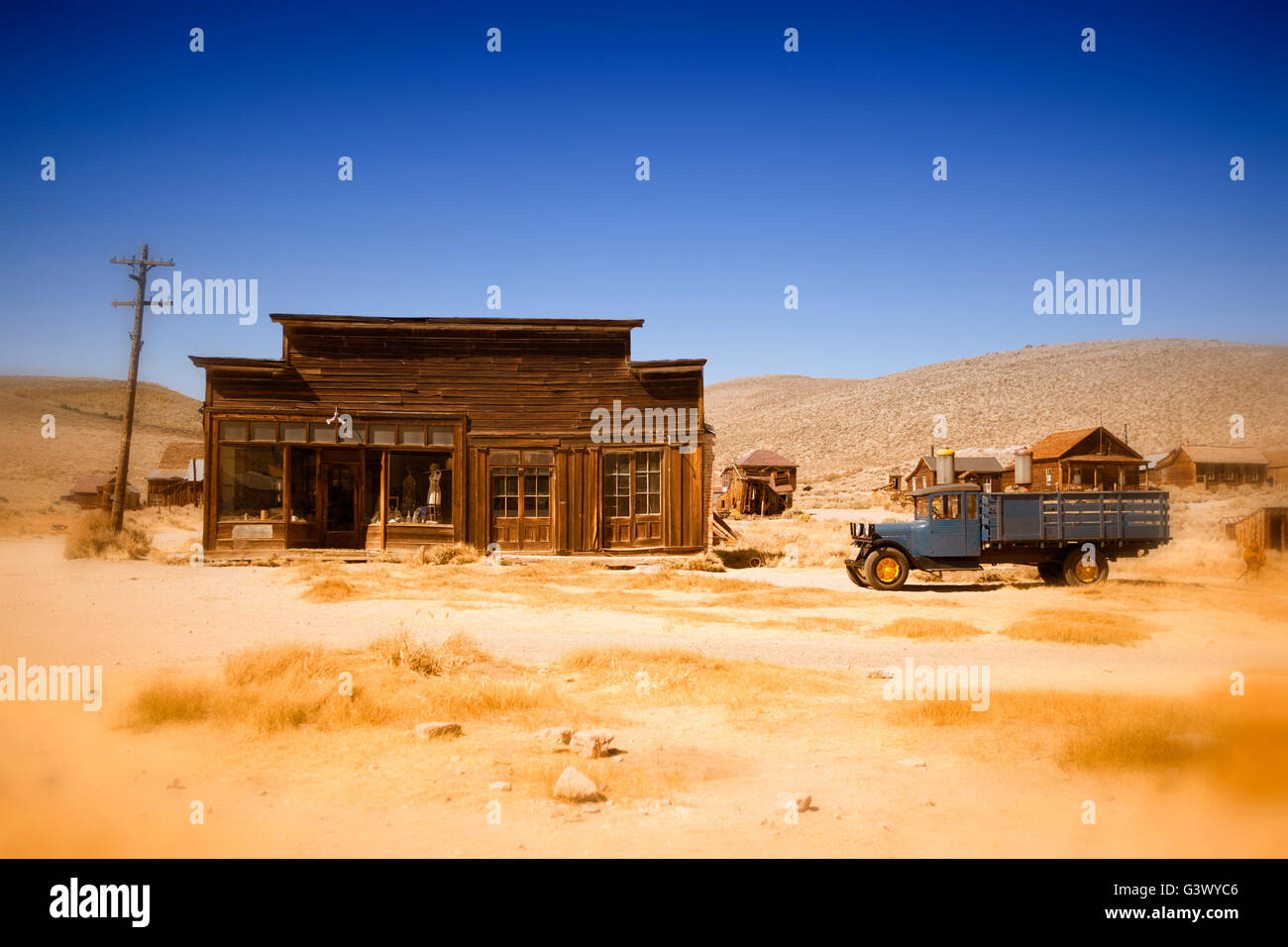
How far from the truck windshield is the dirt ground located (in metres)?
4.15

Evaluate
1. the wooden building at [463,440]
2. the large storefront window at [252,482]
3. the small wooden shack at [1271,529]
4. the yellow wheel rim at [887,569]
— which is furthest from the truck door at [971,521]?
the large storefront window at [252,482]

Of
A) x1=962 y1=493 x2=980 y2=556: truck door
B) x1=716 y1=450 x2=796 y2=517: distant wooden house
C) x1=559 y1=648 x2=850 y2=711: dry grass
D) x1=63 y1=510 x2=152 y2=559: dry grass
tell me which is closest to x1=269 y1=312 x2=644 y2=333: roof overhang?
x1=63 y1=510 x2=152 y2=559: dry grass

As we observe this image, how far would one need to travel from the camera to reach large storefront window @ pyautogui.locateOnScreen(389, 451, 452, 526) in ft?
74.8

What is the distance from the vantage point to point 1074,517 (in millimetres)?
17469

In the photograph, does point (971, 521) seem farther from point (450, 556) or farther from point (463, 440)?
point (463, 440)

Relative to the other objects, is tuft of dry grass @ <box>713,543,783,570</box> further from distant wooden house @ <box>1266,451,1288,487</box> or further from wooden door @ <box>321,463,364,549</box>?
distant wooden house @ <box>1266,451,1288,487</box>

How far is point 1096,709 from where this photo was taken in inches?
292

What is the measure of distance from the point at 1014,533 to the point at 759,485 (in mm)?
34538

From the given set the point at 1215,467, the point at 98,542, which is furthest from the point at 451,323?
the point at 1215,467

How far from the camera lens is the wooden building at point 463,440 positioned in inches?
880

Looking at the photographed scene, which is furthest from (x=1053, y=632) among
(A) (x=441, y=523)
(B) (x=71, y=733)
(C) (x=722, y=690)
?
(A) (x=441, y=523)

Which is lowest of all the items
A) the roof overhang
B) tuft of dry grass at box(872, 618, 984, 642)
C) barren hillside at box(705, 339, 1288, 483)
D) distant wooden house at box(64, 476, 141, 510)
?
tuft of dry grass at box(872, 618, 984, 642)

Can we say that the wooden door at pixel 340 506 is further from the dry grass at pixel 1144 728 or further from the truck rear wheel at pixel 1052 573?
the dry grass at pixel 1144 728
